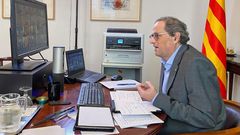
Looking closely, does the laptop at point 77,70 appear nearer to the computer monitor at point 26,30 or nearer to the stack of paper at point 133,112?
the computer monitor at point 26,30

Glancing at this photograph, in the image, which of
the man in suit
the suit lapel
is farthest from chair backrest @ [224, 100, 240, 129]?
the suit lapel

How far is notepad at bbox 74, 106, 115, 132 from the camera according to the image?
1062mm

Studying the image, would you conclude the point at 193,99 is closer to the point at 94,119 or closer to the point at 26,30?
the point at 94,119

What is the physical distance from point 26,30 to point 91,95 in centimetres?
50

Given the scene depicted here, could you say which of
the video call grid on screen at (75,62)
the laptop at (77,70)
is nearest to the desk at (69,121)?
the laptop at (77,70)

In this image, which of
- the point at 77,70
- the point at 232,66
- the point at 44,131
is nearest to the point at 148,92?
the point at 44,131

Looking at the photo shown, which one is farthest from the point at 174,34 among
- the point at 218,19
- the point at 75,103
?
the point at 218,19

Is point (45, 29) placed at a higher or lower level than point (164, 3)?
lower

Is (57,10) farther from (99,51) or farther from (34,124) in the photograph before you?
(34,124)

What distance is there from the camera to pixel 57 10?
3.67 metres

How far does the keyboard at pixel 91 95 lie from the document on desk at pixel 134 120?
0.70ft

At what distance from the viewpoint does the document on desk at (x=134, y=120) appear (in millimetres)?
1129

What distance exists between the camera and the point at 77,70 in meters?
2.18

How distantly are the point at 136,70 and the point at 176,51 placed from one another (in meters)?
1.56
